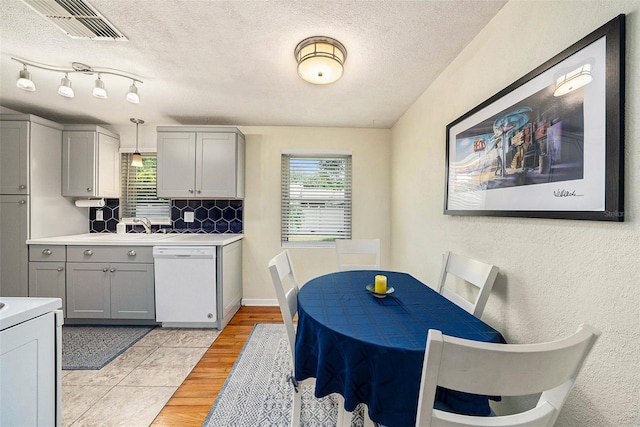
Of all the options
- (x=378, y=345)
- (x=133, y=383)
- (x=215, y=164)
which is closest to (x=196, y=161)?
(x=215, y=164)

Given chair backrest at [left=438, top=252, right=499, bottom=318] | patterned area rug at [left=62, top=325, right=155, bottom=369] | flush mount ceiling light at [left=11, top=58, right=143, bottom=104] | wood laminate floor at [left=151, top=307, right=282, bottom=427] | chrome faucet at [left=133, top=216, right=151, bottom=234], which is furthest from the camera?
chrome faucet at [left=133, top=216, right=151, bottom=234]

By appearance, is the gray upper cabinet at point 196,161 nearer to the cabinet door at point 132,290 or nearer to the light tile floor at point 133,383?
the cabinet door at point 132,290

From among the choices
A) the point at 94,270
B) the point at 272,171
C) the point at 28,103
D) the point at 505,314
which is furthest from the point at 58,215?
the point at 505,314

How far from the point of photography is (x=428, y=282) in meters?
2.19

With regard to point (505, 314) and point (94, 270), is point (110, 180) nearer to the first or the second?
point (94, 270)

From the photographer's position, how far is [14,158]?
8.52 ft

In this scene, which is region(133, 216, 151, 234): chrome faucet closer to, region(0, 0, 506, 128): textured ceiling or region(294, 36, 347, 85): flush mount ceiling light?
region(0, 0, 506, 128): textured ceiling

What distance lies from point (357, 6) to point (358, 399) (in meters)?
1.86

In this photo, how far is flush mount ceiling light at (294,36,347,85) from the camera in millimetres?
1604

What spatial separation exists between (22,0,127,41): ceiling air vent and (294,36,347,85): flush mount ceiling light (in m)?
1.14

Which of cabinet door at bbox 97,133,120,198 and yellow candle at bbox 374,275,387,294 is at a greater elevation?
cabinet door at bbox 97,133,120,198

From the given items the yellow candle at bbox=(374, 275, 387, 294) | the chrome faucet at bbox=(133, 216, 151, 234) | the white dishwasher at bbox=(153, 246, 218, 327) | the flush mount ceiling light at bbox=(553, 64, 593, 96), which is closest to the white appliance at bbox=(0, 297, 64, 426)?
the yellow candle at bbox=(374, 275, 387, 294)

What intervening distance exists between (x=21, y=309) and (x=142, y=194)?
281cm
